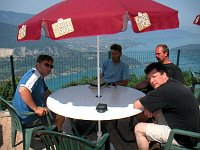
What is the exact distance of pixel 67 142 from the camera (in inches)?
87.9

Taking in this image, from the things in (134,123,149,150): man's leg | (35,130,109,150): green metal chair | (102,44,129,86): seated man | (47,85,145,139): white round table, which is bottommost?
(134,123,149,150): man's leg

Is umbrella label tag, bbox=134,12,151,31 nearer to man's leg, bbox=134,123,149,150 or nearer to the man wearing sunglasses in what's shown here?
man's leg, bbox=134,123,149,150

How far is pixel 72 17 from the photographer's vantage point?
212cm

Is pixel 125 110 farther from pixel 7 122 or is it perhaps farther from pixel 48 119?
pixel 7 122

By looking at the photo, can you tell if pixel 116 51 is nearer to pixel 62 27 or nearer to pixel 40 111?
pixel 40 111

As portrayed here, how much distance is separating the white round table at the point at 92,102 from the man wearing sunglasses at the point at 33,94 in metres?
0.18

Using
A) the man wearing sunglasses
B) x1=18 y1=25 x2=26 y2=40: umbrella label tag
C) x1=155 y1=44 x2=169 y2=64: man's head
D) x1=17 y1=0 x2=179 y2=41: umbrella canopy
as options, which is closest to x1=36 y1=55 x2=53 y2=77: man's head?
the man wearing sunglasses

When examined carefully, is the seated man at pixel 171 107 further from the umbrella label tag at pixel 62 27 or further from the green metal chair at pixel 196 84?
the green metal chair at pixel 196 84

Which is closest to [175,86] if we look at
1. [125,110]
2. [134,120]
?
[125,110]

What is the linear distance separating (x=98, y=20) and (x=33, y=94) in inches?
65.6

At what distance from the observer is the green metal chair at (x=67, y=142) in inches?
83.8

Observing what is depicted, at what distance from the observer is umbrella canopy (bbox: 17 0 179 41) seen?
2039 mm

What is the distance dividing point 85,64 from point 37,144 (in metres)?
3.35

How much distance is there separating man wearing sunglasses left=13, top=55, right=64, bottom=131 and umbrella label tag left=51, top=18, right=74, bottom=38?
1260mm
